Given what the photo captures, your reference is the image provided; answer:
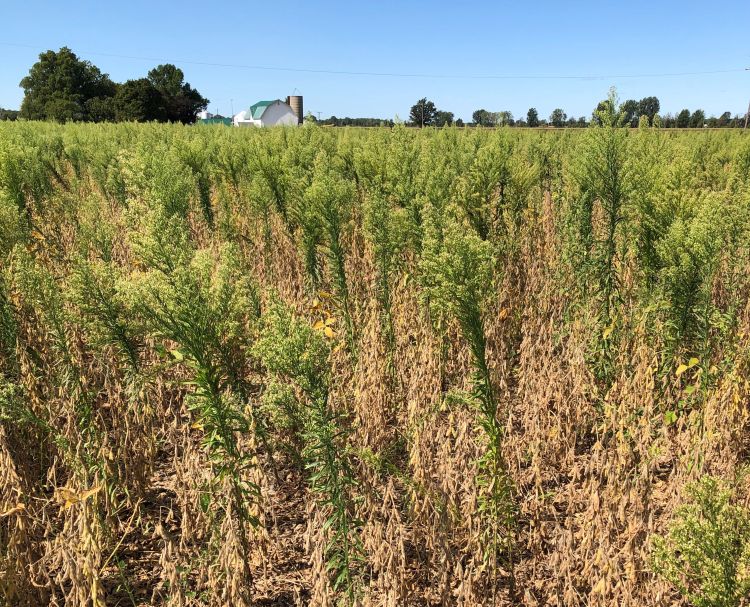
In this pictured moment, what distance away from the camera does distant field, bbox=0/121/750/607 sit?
204 cm

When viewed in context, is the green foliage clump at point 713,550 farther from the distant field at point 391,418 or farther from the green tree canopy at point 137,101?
the green tree canopy at point 137,101

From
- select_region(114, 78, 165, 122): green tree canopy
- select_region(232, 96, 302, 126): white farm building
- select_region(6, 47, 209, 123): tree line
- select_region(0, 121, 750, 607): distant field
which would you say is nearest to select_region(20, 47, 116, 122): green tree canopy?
select_region(6, 47, 209, 123): tree line

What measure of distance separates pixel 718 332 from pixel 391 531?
2.88 meters

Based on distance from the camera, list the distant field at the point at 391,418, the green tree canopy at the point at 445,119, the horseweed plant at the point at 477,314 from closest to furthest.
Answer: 1. the distant field at the point at 391,418
2. the horseweed plant at the point at 477,314
3. the green tree canopy at the point at 445,119

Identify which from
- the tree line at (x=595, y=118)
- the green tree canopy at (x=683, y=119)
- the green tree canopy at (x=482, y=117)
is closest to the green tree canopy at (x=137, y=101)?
the tree line at (x=595, y=118)

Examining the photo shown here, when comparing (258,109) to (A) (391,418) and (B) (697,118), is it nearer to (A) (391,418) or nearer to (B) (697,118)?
(B) (697,118)

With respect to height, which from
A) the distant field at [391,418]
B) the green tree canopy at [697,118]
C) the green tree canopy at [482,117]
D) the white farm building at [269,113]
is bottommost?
the distant field at [391,418]

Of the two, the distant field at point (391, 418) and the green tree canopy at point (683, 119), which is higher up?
the green tree canopy at point (683, 119)

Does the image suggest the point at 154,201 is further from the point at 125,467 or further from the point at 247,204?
the point at 247,204

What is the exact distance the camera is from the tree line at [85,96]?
4312 cm

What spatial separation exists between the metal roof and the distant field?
59.6m

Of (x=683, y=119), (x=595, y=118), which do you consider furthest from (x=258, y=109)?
(x=595, y=118)

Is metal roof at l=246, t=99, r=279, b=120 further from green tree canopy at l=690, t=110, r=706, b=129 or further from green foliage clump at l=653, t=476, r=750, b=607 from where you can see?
green foliage clump at l=653, t=476, r=750, b=607

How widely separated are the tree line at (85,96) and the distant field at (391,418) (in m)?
44.9
